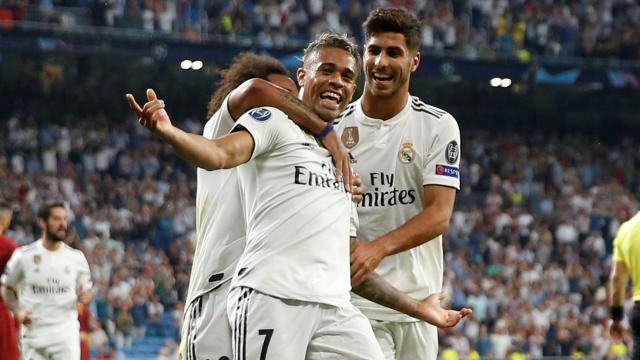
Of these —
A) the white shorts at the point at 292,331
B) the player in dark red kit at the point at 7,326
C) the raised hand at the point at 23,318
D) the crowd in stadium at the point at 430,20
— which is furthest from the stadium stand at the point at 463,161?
the white shorts at the point at 292,331

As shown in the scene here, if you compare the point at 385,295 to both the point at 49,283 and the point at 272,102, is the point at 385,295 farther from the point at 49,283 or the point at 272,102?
the point at 49,283

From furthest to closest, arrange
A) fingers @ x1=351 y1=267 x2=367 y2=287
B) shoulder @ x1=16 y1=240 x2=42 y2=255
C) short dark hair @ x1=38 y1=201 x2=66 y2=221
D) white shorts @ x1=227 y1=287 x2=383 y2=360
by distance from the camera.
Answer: shoulder @ x1=16 y1=240 x2=42 y2=255 → short dark hair @ x1=38 y1=201 x2=66 y2=221 → fingers @ x1=351 y1=267 x2=367 y2=287 → white shorts @ x1=227 y1=287 x2=383 y2=360

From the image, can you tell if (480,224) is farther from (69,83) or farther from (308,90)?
(308,90)

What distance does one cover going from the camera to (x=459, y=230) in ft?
84.9

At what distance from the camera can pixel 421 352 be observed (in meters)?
6.01

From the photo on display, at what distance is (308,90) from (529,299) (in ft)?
63.7

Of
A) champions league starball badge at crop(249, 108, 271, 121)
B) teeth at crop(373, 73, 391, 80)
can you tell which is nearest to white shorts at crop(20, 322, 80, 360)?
teeth at crop(373, 73, 391, 80)

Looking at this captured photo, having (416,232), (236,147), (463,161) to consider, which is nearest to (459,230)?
(463,161)

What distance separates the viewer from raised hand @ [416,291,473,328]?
552cm

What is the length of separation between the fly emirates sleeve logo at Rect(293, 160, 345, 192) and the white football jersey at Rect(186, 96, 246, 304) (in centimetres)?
44

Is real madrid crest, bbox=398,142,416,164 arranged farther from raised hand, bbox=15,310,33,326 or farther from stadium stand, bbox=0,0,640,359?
stadium stand, bbox=0,0,640,359

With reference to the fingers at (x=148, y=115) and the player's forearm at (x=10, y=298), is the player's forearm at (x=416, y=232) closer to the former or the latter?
the fingers at (x=148, y=115)

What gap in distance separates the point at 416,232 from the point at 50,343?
6.19 metres

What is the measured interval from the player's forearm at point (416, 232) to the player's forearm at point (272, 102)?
2.71 ft
